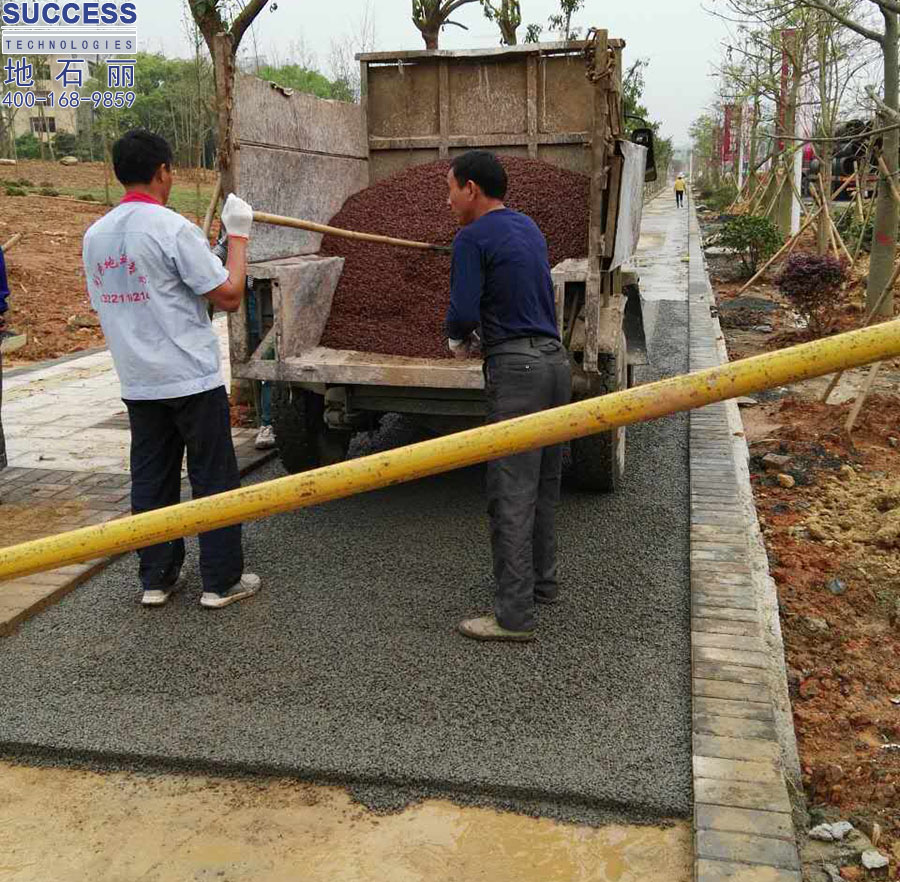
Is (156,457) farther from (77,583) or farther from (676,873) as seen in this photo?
(676,873)

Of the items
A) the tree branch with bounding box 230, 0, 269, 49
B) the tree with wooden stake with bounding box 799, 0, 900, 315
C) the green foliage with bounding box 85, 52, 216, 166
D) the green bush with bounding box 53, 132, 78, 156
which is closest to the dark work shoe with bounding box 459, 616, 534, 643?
the green foliage with bounding box 85, 52, 216, 166

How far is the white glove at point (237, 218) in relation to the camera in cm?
370

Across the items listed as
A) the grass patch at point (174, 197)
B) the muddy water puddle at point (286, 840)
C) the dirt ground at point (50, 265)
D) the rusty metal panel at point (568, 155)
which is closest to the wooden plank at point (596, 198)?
the rusty metal panel at point (568, 155)

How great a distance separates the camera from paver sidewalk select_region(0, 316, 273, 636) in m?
4.16

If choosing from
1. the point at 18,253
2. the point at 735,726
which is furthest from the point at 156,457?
the point at 18,253

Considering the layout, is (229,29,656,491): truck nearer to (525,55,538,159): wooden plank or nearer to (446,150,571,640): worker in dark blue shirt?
(525,55,538,159): wooden plank

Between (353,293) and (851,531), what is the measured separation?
2792 millimetres

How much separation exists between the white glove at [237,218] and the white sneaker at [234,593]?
141 cm

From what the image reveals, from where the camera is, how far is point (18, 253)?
46.5ft

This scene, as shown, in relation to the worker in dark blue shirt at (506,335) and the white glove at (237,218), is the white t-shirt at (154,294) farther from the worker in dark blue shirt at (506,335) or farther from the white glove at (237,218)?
the worker in dark blue shirt at (506,335)

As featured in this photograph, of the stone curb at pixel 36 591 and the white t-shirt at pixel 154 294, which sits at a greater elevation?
the white t-shirt at pixel 154 294

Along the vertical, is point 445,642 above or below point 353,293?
below

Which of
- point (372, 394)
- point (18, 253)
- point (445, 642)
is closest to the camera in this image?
point (445, 642)

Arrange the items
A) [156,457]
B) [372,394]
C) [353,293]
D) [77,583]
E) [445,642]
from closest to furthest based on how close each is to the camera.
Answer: [445,642], [156,457], [77,583], [372,394], [353,293]
